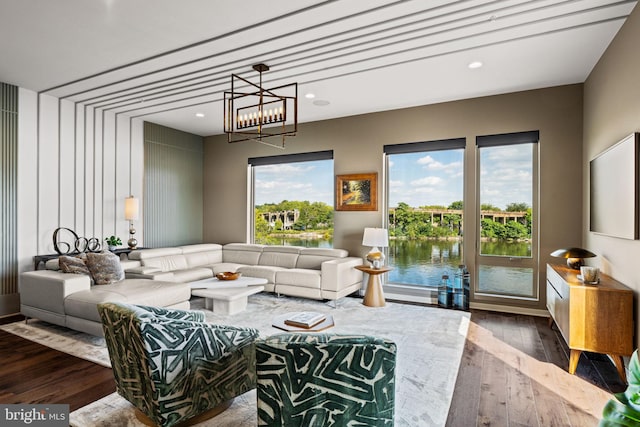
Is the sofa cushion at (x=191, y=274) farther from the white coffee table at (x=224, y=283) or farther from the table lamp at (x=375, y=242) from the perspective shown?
the table lamp at (x=375, y=242)

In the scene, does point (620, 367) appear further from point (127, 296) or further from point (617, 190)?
point (127, 296)

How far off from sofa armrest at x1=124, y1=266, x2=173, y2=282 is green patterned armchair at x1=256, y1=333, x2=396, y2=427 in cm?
348

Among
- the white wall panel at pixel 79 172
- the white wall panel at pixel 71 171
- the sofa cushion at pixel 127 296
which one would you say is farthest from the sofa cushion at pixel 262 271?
the white wall panel at pixel 79 172

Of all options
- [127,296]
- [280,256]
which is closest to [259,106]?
[127,296]

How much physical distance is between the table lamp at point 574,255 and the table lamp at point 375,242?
2166mm

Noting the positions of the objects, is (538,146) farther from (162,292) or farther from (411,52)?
(162,292)

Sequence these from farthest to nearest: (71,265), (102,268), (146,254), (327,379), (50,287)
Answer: (146,254), (102,268), (71,265), (50,287), (327,379)

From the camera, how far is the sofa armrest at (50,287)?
145 inches

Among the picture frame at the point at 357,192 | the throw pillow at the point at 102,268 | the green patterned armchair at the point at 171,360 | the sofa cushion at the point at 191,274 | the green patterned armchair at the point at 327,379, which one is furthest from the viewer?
the picture frame at the point at 357,192

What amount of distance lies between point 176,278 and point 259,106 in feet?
9.16

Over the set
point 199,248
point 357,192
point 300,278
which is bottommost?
point 300,278

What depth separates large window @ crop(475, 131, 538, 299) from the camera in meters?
4.73

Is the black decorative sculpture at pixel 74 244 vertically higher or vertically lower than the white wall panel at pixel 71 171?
lower

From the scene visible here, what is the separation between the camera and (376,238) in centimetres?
525
